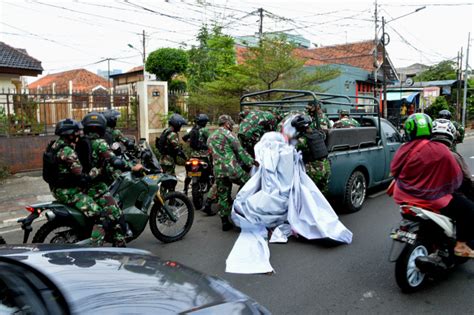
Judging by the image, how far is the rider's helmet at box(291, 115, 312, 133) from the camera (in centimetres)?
586

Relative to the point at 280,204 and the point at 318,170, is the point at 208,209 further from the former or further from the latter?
the point at 318,170

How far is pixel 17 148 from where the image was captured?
10.3 meters

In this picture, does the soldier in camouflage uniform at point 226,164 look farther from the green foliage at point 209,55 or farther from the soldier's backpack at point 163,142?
the green foliage at point 209,55

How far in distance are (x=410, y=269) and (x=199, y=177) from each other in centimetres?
411

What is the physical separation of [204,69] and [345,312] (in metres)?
19.2

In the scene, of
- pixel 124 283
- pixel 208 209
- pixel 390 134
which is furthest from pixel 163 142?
pixel 124 283

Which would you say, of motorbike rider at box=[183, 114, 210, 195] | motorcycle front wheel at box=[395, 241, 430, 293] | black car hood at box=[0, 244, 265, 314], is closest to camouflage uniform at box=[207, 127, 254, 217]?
motorbike rider at box=[183, 114, 210, 195]

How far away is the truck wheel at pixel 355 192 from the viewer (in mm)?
6621

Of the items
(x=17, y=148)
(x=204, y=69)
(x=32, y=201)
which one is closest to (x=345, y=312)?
(x=32, y=201)

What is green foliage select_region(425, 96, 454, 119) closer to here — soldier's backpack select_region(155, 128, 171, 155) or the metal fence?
the metal fence

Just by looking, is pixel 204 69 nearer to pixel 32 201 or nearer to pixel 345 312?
pixel 32 201

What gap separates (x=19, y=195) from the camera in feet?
28.2

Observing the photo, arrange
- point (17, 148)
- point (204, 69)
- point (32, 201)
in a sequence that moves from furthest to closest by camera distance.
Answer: point (204, 69) → point (17, 148) → point (32, 201)

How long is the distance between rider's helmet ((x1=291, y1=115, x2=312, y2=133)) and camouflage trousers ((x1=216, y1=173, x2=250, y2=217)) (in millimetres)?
1010
